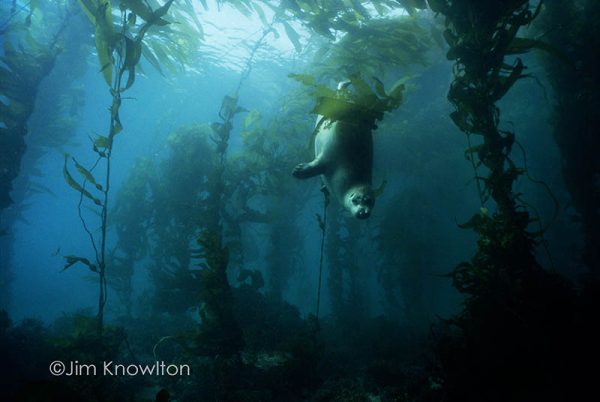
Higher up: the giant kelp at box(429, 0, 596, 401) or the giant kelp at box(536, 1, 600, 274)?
the giant kelp at box(536, 1, 600, 274)

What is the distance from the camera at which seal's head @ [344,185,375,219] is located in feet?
7.68

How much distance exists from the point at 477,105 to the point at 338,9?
4.02 m

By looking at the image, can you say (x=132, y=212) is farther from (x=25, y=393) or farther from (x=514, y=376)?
(x=514, y=376)

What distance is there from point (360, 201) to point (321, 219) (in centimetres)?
210

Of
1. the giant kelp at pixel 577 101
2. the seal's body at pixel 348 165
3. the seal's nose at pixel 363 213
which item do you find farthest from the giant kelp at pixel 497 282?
the giant kelp at pixel 577 101

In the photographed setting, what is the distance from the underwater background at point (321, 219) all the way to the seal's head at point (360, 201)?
0.79m

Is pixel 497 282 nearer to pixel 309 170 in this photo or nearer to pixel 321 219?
pixel 309 170

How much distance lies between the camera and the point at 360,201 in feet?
7.89

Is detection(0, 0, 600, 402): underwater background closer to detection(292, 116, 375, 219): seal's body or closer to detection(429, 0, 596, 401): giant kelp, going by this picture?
detection(429, 0, 596, 401): giant kelp

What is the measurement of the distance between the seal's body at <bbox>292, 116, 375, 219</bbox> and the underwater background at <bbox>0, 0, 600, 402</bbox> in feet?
0.96

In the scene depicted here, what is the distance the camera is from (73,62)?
39.6ft

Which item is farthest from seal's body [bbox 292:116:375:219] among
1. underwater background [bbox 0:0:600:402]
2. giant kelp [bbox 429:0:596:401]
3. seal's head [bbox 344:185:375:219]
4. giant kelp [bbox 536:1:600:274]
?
giant kelp [bbox 536:1:600:274]

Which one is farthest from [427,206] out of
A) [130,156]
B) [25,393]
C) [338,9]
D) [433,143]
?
[130,156]

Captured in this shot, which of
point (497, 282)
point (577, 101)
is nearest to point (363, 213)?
point (497, 282)
